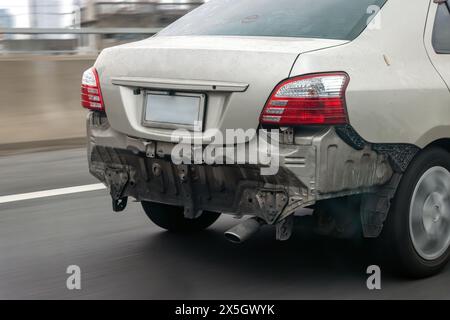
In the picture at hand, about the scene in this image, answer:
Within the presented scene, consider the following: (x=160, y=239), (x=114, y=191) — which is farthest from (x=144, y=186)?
(x=160, y=239)

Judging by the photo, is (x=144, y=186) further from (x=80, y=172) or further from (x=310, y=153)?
(x=80, y=172)

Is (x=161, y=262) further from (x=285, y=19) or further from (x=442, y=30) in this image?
(x=442, y=30)

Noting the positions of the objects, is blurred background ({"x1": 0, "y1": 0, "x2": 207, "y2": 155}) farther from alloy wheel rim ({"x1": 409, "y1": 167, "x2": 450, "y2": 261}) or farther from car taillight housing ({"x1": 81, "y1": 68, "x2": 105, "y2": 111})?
alloy wheel rim ({"x1": 409, "y1": 167, "x2": 450, "y2": 261})

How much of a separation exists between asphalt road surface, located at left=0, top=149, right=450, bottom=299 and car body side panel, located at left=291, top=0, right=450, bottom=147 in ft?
2.82

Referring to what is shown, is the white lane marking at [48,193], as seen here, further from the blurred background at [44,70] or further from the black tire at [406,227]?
the black tire at [406,227]

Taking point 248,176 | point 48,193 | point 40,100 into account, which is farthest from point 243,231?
point 40,100

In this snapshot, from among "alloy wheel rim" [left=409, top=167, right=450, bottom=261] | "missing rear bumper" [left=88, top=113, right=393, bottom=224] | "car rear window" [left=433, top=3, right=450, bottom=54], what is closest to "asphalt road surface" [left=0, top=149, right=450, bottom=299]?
"alloy wheel rim" [left=409, top=167, right=450, bottom=261]

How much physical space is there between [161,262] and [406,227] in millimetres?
1493

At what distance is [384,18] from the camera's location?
4.54 m

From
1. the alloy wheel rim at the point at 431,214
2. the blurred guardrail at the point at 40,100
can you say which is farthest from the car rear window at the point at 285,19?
the blurred guardrail at the point at 40,100

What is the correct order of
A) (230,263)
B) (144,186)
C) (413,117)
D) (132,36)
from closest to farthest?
1. (413,117)
2. (144,186)
3. (230,263)
4. (132,36)

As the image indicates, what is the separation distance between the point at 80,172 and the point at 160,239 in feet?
9.31

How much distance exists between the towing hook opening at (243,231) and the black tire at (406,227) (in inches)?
26.8

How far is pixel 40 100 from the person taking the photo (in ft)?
33.8
